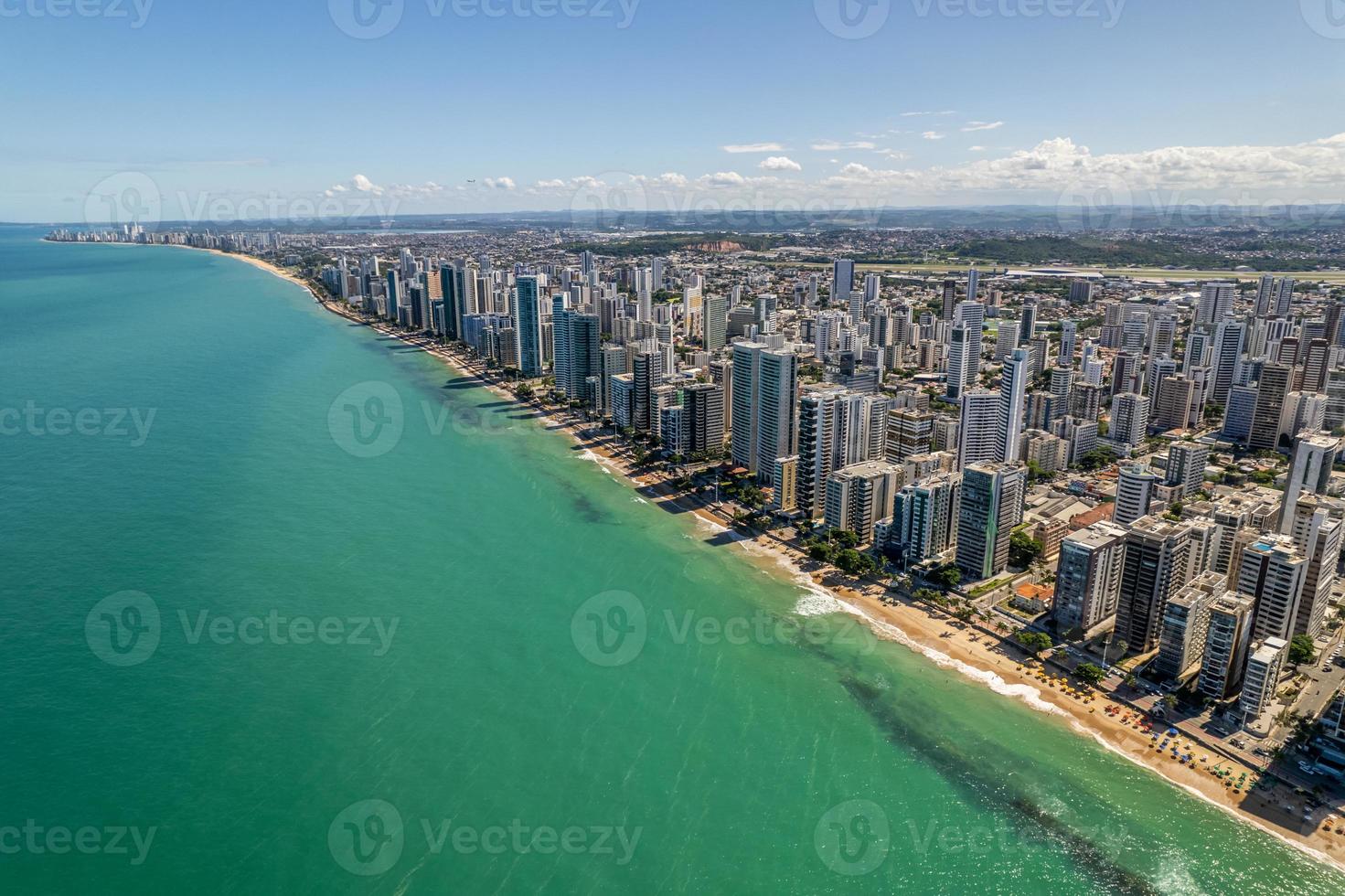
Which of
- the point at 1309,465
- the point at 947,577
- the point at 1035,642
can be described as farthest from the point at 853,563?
the point at 1309,465

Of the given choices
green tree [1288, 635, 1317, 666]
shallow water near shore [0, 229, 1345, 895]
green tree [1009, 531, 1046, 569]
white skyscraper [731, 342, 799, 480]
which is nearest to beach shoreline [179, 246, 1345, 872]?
shallow water near shore [0, 229, 1345, 895]

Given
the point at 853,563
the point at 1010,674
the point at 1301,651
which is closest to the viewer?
the point at 1301,651

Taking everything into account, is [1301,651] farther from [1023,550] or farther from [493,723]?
[493,723]

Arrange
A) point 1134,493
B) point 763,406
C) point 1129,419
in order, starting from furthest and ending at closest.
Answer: point 1129,419, point 763,406, point 1134,493

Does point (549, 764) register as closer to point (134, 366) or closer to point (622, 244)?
point (134, 366)

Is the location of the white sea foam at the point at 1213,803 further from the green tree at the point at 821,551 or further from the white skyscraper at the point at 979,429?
the white skyscraper at the point at 979,429

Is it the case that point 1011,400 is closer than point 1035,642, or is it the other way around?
point 1035,642
